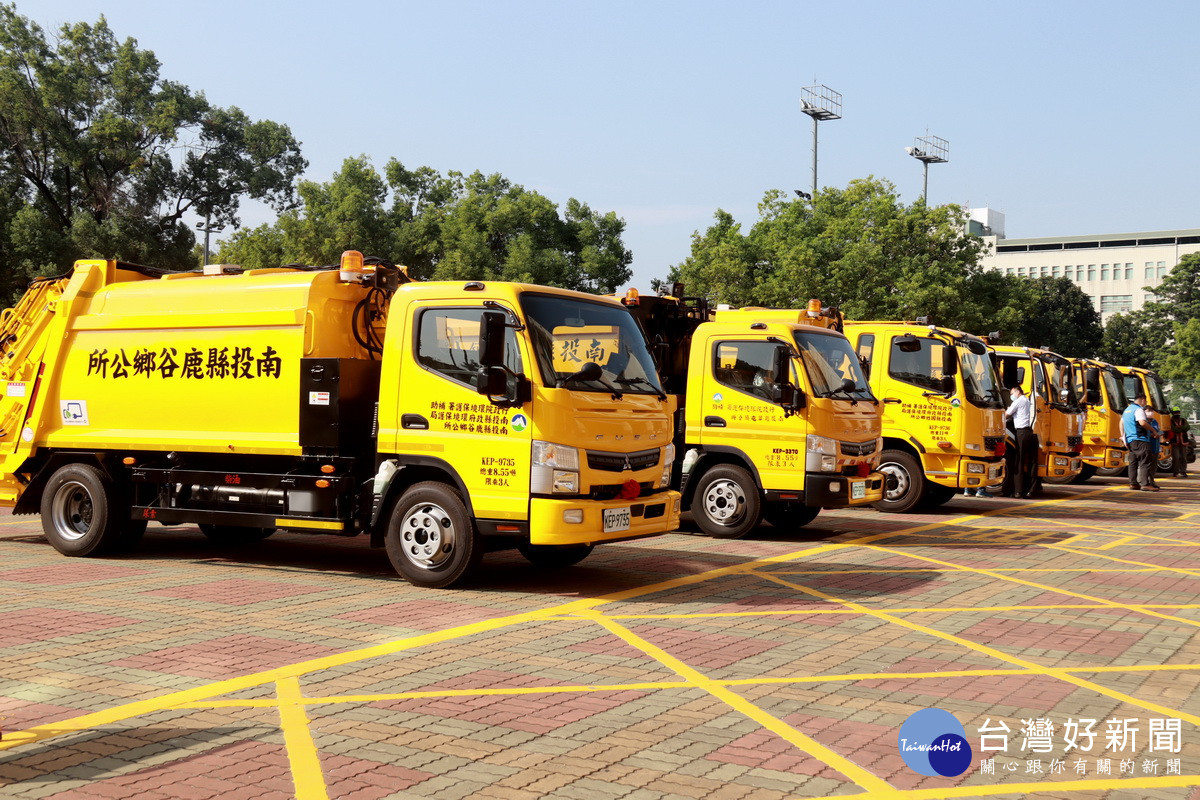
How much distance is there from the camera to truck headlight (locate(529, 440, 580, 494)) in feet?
29.5

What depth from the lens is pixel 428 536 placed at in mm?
9539

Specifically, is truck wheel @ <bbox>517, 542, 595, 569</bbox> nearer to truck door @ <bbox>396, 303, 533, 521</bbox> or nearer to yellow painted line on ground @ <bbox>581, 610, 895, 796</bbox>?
truck door @ <bbox>396, 303, 533, 521</bbox>

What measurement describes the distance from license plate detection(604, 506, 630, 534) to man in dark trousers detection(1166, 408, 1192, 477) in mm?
23958

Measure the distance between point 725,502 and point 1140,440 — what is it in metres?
13.5

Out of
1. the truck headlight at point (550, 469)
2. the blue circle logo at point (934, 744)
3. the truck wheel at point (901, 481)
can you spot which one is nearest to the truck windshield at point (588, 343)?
the truck headlight at point (550, 469)

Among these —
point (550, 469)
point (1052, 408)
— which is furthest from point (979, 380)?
point (550, 469)

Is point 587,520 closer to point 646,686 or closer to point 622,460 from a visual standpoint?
point 622,460

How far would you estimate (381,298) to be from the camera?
1042cm

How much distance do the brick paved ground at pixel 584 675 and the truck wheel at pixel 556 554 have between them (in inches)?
7.1

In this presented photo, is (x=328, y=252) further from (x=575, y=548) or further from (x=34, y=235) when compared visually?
(x=575, y=548)

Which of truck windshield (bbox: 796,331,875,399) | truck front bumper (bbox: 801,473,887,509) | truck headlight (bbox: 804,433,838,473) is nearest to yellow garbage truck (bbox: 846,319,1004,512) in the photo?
truck windshield (bbox: 796,331,875,399)

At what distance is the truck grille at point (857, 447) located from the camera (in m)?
13.4

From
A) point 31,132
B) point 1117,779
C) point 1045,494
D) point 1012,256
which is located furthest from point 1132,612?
point 1012,256

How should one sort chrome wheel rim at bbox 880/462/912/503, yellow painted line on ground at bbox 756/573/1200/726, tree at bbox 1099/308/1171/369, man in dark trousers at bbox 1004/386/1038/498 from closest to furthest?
1. yellow painted line on ground at bbox 756/573/1200/726
2. chrome wheel rim at bbox 880/462/912/503
3. man in dark trousers at bbox 1004/386/1038/498
4. tree at bbox 1099/308/1171/369
